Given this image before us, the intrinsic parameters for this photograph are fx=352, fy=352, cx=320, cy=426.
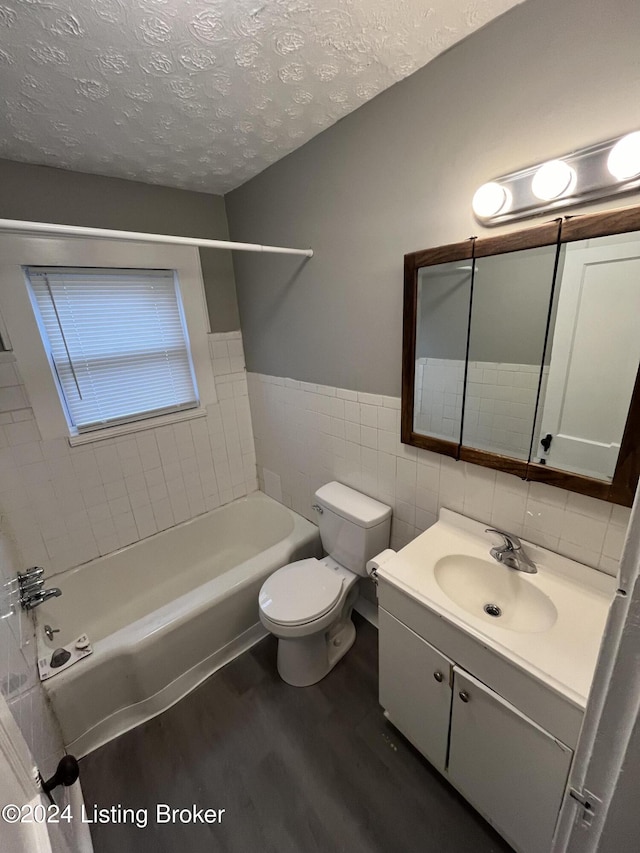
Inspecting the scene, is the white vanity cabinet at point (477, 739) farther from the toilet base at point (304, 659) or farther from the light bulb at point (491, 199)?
the light bulb at point (491, 199)

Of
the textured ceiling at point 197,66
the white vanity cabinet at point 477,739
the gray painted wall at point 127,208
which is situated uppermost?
the textured ceiling at point 197,66

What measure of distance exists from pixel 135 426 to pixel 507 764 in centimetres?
210

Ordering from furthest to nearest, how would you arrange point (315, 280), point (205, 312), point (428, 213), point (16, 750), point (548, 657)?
point (205, 312), point (315, 280), point (428, 213), point (548, 657), point (16, 750)

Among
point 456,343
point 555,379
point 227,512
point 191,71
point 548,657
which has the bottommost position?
point 227,512

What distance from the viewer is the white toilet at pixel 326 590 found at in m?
1.53

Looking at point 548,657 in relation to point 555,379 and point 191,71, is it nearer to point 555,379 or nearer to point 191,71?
point 555,379

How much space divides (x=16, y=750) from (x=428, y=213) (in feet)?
5.48

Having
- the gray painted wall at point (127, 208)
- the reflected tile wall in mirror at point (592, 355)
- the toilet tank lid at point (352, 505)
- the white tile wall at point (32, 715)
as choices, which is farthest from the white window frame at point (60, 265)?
the reflected tile wall in mirror at point (592, 355)

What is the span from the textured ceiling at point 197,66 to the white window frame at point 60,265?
36 cm

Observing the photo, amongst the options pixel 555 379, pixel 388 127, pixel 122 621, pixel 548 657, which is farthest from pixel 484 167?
pixel 122 621

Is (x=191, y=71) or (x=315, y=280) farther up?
(x=191, y=71)

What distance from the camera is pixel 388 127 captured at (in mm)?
1257

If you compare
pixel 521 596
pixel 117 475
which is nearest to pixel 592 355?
pixel 521 596

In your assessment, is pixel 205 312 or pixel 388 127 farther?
pixel 205 312
